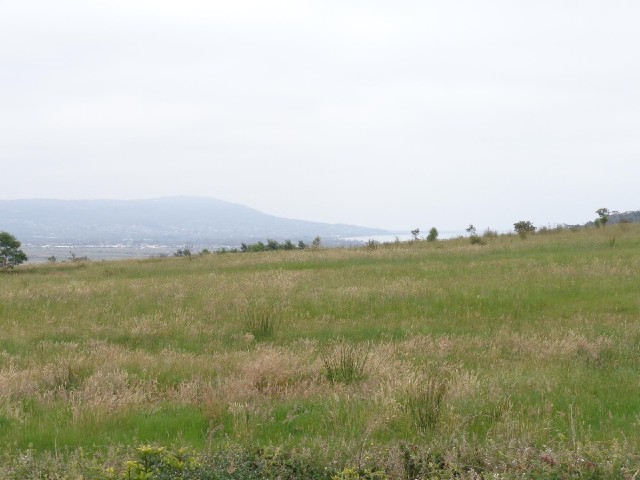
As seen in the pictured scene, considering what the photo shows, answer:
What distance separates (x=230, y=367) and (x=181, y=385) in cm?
113

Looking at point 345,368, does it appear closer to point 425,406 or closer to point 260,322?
point 425,406

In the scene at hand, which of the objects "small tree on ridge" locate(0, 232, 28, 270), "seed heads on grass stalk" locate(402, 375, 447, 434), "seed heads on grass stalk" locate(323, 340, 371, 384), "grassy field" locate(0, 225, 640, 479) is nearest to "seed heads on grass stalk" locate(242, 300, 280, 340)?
"grassy field" locate(0, 225, 640, 479)

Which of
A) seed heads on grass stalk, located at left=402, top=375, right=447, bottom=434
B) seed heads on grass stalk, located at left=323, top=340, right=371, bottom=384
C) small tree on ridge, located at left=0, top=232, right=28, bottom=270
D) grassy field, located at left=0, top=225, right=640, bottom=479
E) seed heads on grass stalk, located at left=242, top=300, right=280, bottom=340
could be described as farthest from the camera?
small tree on ridge, located at left=0, top=232, right=28, bottom=270

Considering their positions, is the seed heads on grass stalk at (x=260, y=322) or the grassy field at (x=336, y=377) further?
the seed heads on grass stalk at (x=260, y=322)

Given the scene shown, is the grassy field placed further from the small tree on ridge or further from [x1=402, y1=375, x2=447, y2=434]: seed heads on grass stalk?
the small tree on ridge

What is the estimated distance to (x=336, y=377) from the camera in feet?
26.9

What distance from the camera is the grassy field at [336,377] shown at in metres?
5.18

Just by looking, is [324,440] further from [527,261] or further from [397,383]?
[527,261]

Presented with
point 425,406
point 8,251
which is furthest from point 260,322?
point 8,251

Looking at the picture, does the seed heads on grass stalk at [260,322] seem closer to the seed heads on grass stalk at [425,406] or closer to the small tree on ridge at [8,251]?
A: the seed heads on grass stalk at [425,406]

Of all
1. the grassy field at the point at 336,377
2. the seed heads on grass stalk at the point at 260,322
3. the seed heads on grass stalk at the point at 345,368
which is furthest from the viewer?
the seed heads on grass stalk at the point at 260,322

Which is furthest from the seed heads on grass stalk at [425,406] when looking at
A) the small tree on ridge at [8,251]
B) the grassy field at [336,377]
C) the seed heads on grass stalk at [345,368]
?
the small tree on ridge at [8,251]

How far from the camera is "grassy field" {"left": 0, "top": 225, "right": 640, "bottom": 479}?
518 centimetres

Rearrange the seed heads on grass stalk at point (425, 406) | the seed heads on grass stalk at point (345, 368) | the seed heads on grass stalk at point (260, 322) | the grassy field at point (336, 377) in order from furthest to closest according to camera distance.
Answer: the seed heads on grass stalk at point (260, 322)
the seed heads on grass stalk at point (345, 368)
the seed heads on grass stalk at point (425, 406)
the grassy field at point (336, 377)
